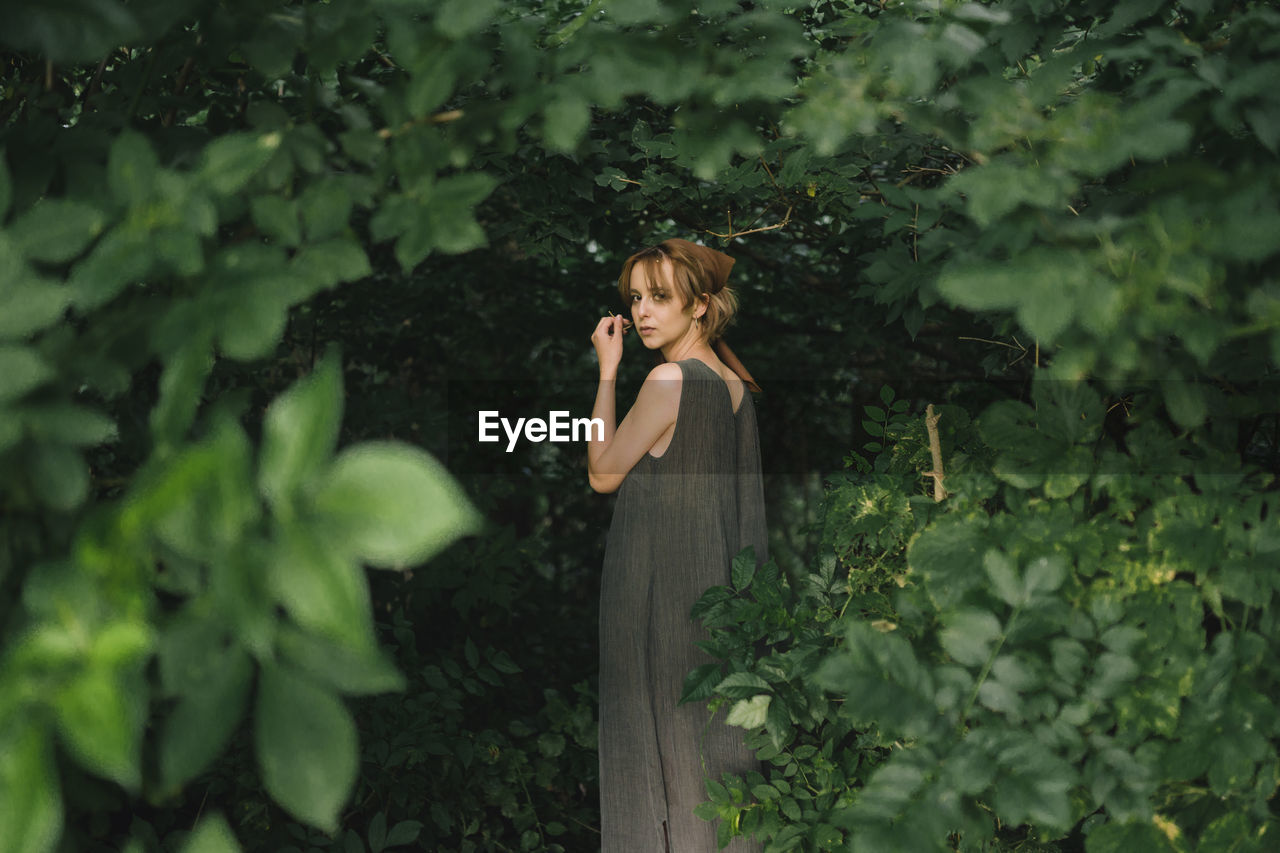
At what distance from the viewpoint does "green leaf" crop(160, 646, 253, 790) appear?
2.02 feet

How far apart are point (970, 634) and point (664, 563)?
1475 mm

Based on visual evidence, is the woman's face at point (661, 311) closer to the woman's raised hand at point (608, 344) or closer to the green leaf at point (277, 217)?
the woman's raised hand at point (608, 344)

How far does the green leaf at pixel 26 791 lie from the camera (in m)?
0.63

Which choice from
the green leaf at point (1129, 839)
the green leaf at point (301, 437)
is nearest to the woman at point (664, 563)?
the green leaf at point (1129, 839)

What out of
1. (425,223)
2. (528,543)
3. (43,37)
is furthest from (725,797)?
(528,543)

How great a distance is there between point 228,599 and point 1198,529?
3.40 ft

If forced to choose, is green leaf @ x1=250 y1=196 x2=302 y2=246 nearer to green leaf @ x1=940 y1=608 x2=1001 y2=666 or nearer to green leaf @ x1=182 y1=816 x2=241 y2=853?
green leaf @ x1=182 y1=816 x2=241 y2=853

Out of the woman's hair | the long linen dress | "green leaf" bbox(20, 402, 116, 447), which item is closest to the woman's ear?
the woman's hair

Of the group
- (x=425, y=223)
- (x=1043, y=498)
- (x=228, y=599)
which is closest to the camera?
(x=228, y=599)

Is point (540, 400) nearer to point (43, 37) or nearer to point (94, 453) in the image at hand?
point (94, 453)

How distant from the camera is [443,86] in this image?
0.90 meters

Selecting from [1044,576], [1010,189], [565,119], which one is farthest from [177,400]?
[1044,576]

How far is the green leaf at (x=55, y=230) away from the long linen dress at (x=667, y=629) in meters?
1.75

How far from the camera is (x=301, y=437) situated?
63 centimetres
